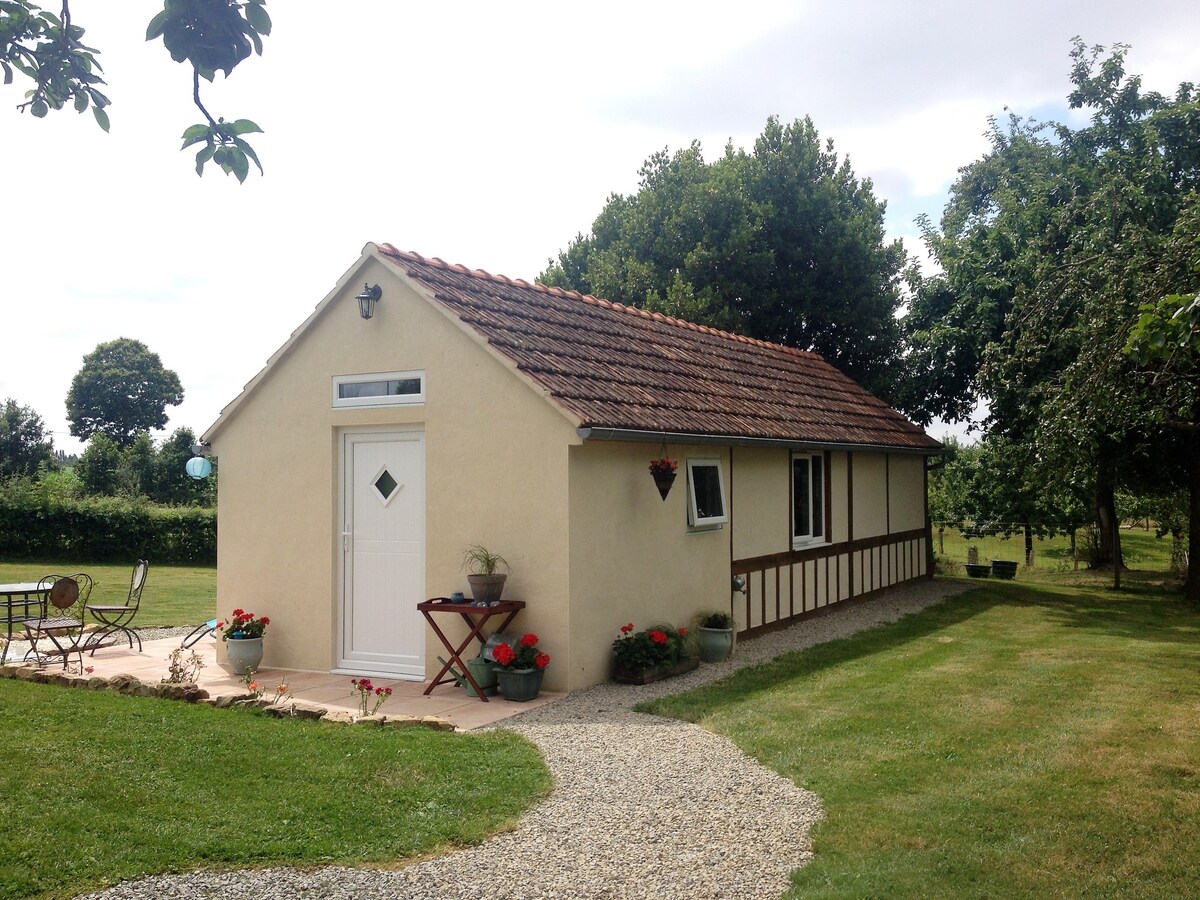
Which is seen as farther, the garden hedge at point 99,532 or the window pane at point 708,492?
the garden hedge at point 99,532

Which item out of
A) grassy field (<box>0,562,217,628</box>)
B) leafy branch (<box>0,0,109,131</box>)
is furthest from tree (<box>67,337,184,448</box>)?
leafy branch (<box>0,0,109,131</box>)

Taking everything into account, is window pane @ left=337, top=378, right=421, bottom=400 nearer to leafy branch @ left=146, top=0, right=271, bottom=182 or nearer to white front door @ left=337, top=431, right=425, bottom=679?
white front door @ left=337, top=431, right=425, bottom=679

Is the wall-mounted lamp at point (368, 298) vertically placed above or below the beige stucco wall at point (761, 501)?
above

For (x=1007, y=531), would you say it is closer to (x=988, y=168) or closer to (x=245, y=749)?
(x=988, y=168)

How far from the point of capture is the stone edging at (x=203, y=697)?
8172mm

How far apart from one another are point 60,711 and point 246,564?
11.4 ft

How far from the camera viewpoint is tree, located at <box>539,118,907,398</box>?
2614 centimetres

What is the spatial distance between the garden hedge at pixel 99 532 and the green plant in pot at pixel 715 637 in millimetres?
20618

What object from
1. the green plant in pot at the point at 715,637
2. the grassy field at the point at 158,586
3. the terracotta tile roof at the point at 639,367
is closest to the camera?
the terracotta tile roof at the point at 639,367

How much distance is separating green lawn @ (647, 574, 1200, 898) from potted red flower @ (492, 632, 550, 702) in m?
1.17

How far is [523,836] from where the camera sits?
5734mm

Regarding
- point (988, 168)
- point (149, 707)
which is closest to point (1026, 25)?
point (149, 707)

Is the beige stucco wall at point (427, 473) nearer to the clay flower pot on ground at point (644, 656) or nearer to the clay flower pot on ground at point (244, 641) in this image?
→ the clay flower pot on ground at point (244, 641)

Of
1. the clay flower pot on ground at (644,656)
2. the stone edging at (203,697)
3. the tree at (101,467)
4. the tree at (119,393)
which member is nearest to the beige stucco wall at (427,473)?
the clay flower pot on ground at (644,656)
